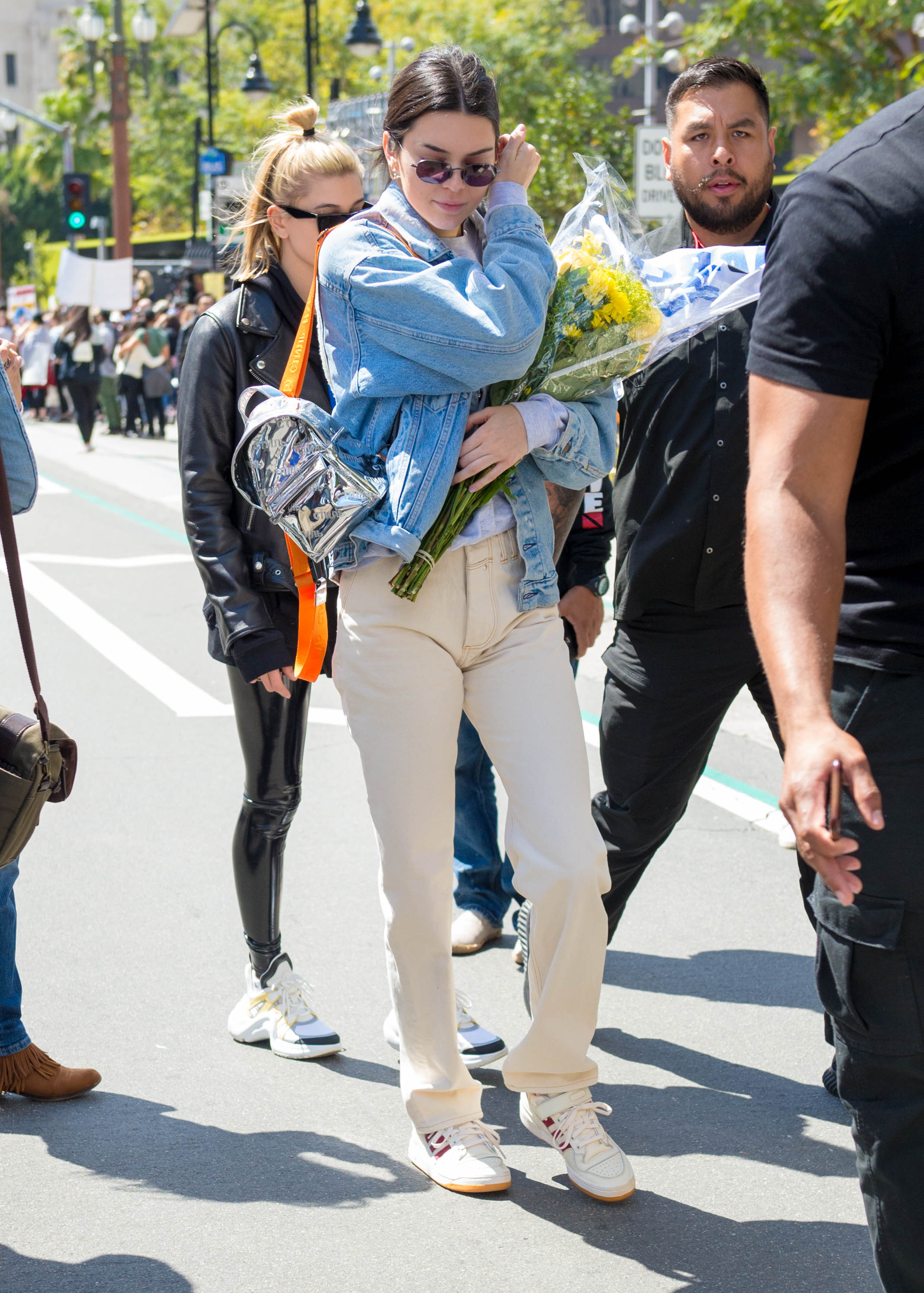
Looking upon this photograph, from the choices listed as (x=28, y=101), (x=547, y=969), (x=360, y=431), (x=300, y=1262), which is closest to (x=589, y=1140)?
(x=547, y=969)

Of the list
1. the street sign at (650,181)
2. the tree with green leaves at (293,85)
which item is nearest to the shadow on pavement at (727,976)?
the street sign at (650,181)

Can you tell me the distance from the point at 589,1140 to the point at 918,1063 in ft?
3.74

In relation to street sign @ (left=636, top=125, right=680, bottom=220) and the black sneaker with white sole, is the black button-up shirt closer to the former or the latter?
the black sneaker with white sole

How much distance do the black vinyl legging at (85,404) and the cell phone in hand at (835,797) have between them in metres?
19.9

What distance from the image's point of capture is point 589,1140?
308 cm

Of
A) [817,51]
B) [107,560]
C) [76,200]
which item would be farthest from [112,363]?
[107,560]

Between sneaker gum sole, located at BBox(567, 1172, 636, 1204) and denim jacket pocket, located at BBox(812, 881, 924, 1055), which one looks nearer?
denim jacket pocket, located at BBox(812, 881, 924, 1055)

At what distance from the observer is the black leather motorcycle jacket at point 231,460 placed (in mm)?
3453

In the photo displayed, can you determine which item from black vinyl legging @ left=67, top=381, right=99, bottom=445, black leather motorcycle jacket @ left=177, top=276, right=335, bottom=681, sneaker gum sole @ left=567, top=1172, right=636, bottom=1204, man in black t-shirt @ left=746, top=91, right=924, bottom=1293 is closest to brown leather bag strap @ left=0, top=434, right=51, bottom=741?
black leather motorcycle jacket @ left=177, top=276, right=335, bottom=681

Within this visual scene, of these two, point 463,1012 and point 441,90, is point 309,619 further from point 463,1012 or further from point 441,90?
point 463,1012

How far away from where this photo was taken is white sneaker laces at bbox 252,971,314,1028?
3.78 m

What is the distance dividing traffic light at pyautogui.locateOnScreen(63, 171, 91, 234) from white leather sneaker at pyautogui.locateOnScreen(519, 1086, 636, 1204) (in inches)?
1043

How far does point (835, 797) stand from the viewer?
1886 mm

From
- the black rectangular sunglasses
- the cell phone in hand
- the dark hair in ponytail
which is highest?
the dark hair in ponytail
